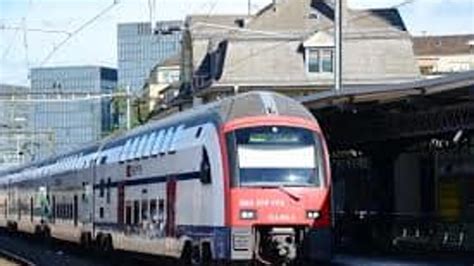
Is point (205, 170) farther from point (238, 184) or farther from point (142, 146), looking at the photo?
point (142, 146)

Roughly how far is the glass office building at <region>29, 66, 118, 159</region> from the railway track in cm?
2430

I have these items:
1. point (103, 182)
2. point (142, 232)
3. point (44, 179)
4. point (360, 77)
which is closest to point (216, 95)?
point (360, 77)

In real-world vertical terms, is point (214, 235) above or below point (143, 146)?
below

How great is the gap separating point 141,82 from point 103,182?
53677mm

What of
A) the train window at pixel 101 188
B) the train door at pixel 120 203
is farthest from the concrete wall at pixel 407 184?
the train door at pixel 120 203

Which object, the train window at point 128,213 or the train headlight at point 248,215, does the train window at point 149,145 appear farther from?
the train headlight at point 248,215

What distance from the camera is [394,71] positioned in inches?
2876

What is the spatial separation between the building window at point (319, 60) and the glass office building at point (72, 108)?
39.3 ft

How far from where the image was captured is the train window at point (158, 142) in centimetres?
2522

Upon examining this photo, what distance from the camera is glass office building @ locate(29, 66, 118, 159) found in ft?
220

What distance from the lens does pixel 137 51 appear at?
252ft

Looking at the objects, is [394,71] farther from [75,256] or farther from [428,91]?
[428,91]

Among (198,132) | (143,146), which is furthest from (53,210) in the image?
(198,132)

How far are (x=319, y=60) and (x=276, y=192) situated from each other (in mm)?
51497
